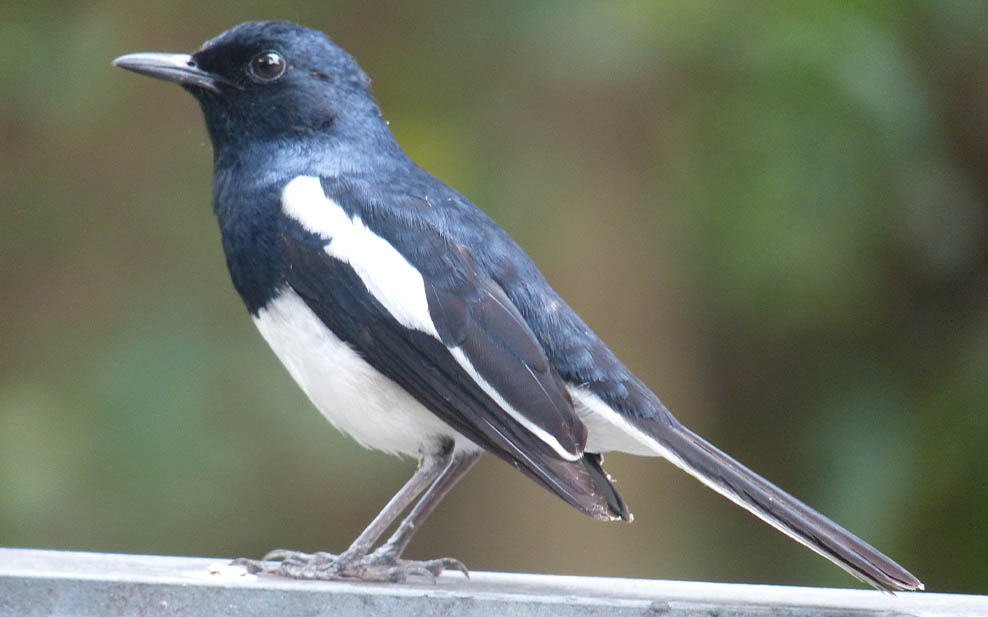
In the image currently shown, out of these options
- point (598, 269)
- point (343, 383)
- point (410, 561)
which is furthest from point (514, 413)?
point (598, 269)

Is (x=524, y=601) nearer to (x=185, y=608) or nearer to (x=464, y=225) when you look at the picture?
(x=185, y=608)

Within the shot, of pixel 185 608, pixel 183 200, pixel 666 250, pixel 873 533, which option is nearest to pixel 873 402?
pixel 873 533

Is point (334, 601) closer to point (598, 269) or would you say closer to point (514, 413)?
point (514, 413)

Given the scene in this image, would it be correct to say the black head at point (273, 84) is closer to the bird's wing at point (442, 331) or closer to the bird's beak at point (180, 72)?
the bird's beak at point (180, 72)

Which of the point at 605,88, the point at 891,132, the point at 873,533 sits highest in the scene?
the point at 891,132

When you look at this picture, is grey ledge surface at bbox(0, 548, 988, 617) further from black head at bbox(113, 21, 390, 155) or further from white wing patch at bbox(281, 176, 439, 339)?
black head at bbox(113, 21, 390, 155)
